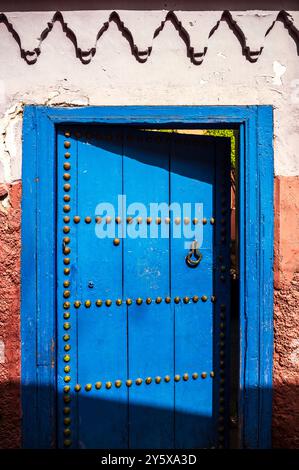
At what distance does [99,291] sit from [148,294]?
0.24m

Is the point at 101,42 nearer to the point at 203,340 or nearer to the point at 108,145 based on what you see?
the point at 108,145

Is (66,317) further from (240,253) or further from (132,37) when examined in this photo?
(132,37)

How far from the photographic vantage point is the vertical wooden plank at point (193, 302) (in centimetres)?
237

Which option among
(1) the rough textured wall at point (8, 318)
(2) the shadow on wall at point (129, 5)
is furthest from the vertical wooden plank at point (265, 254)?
(1) the rough textured wall at point (8, 318)

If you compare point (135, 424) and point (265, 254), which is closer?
point (265, 254)

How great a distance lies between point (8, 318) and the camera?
222cm

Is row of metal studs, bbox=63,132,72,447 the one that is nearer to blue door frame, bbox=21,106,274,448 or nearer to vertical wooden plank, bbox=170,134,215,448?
blue door frame, bbox=21,106,274,448

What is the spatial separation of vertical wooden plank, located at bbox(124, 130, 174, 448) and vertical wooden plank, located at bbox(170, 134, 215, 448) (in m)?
0.05

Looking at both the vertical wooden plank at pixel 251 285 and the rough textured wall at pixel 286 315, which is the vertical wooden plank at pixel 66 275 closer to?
the vertical wooden plank at pixel 251 285

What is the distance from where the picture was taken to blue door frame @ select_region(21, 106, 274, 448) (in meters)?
2.22

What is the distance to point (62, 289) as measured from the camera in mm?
2297

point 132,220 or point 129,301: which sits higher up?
point 132,220

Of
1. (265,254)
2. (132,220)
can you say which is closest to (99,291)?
(132,220)

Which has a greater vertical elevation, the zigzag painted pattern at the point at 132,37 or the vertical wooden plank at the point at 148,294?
the zigzag painted pattern at the point at 132,37
